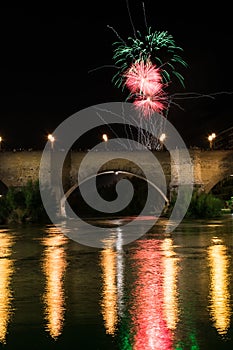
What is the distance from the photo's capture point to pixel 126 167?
5412cm

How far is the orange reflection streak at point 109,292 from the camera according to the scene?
9.42 metres

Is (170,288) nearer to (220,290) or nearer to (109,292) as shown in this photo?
(220,290)

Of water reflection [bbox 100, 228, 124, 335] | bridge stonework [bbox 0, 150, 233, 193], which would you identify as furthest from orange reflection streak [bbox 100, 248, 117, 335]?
bridge stonework [bbox 0, 150, 233, 193]

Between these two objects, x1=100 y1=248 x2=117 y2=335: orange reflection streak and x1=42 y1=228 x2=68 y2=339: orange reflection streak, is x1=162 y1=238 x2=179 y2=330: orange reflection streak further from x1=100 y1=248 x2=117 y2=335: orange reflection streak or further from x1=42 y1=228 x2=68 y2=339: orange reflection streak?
x1=42 y1=228 x2=68 y2=339: orange reflection streak

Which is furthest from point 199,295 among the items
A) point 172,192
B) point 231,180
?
point 231,180

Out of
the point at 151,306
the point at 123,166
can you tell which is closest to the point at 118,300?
the point at 151,306

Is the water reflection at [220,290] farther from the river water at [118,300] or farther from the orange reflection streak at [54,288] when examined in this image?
→ the orange reflection streak at [54,288]

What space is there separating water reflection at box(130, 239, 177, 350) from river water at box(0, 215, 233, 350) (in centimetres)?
1

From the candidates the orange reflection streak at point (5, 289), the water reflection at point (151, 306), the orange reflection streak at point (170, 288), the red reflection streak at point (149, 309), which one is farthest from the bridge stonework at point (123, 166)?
the red reflection streak at point (149, 309)

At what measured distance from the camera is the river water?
27.6 feet

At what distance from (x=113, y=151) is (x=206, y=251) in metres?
33.2

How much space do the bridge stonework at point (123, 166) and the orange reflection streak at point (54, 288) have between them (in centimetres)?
3050

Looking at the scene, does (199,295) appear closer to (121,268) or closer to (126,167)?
(121,268)

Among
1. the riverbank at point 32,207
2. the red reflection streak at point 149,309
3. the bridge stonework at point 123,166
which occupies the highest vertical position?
the bridge stonework at point 123,166
